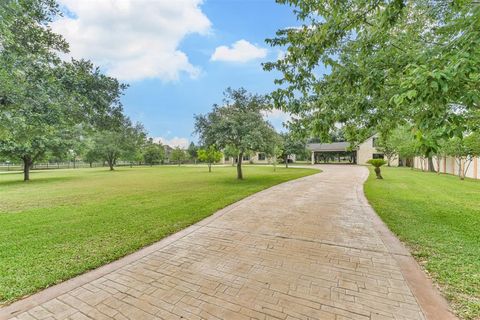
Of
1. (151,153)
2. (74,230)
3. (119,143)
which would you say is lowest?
(74,230)

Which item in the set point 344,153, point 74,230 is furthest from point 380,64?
point 344,153

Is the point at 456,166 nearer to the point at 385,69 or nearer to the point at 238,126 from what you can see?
the point at 238,126

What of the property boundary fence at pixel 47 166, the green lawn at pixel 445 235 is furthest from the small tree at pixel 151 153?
the green lawn at pixel 445 235

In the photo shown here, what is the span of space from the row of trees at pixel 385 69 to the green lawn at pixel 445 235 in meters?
1.68

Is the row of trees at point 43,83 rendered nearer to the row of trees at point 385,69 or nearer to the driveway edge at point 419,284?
the row of trees at point 385,69

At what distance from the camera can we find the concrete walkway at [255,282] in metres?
2.55

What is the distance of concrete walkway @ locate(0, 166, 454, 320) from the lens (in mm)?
2547

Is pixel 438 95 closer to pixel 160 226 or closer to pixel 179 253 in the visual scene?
pixel 179 253

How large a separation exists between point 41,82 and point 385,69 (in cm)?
744

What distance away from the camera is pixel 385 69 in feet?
A: 11.2

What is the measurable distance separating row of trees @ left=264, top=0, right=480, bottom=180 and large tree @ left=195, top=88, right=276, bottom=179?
26.8ft

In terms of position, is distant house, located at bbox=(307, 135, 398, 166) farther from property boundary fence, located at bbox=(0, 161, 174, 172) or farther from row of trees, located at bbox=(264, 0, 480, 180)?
property boundary fence, located at bbox=(0, 161, 174, 172)

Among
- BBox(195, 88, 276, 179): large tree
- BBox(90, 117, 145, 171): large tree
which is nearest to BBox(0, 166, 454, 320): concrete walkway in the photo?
BBox(195, 88, 276, 179): large tree

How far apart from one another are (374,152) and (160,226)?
3995cm
